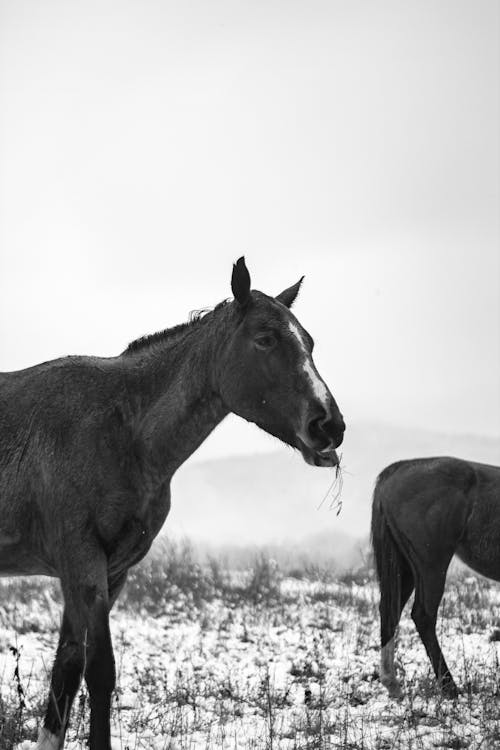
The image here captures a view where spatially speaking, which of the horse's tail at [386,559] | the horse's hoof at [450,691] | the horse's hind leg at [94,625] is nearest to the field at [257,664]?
the horse's hoof at [450,691]

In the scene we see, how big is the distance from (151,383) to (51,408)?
0.57 meters

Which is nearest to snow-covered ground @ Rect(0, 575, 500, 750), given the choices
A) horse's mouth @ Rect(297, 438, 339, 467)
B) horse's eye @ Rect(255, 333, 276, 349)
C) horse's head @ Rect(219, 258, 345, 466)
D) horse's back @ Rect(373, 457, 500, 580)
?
horse's back @ Rect(373, 457, 500, 580)

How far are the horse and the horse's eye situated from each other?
415 centimetres

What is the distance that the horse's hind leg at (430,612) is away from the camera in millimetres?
7609

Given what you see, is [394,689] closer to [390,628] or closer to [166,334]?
[390,628]

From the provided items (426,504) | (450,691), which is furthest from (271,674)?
(426,504)

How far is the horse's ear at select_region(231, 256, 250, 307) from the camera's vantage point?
4.84m

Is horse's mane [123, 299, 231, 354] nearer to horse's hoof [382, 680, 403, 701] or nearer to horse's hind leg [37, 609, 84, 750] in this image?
horse's hind leg [37, 609, 84, 750]

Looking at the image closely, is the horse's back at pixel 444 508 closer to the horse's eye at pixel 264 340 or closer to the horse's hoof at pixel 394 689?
the horse's hoof at pixel 394 689

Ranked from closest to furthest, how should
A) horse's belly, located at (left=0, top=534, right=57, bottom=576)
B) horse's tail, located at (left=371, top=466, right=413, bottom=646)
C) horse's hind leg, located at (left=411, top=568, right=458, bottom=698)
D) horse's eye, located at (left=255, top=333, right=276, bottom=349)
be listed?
horse's eye, located at (left=255, top=333, right=276, bottom=349) → horse's belly, located at (left=0, top=534, right=57, bottom=576) → horse's hind leg, located at (left=411, top=568, right=458, bottom=698) → horse's tail, located at (left=371, top=466, right=413, bottom=646)

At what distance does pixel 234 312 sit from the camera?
5.00 metres

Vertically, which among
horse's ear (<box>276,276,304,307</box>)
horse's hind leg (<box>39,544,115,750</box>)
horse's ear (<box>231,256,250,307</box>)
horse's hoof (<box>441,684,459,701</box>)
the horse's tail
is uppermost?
horse's ear (<box>276,276,304,307</box>)

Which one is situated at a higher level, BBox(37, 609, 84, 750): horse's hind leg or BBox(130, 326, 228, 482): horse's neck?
BBox(130, 326, 228, 482): horse's neck

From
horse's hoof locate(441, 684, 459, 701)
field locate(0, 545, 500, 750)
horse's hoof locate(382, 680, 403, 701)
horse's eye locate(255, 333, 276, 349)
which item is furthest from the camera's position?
horse's hoof locate(382, 680, 403, 701)
